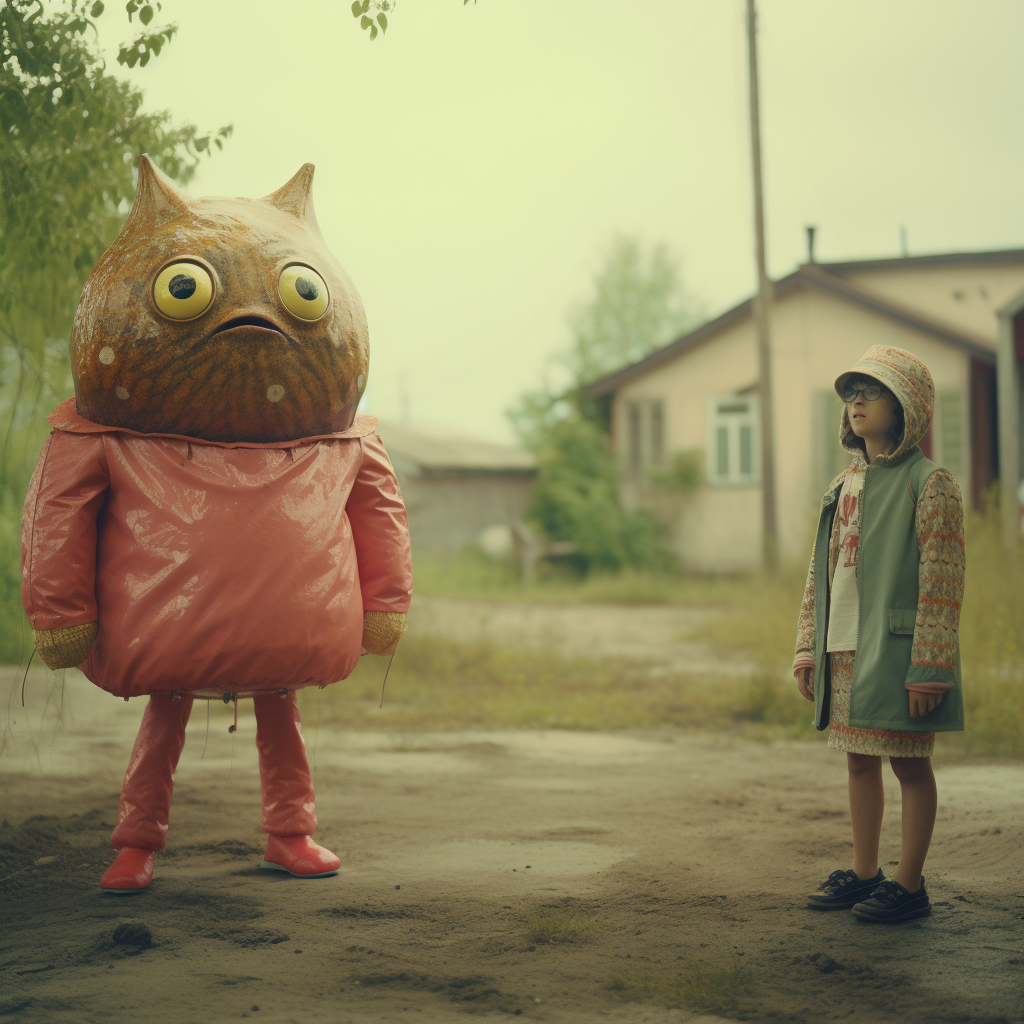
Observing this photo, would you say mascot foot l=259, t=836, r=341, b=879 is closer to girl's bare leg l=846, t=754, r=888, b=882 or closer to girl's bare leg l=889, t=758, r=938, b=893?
girl's bare leg l=846, t=754, r=888, b=882

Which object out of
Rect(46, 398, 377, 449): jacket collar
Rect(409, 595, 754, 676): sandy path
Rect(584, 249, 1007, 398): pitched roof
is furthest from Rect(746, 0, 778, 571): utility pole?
Rect(46, 398, 377, 449): jacket collar

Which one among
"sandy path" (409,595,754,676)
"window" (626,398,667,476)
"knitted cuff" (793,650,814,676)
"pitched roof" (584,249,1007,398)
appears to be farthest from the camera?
"window" (626,398,667,476)

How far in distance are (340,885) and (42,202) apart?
2.87 m

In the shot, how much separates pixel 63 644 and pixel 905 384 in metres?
2.72

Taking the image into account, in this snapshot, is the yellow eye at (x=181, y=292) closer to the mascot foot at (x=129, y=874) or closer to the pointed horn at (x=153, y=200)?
the pointed horn at (x=153, y=200)

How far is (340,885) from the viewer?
382 centimetres

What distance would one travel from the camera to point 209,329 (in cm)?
331

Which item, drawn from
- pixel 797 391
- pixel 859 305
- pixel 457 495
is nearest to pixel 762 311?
pixel 859 305

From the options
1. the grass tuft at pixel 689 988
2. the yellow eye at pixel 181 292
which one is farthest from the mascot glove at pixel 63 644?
the grass tuft at pixel 689 988

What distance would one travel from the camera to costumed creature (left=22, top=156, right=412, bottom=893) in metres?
3.27

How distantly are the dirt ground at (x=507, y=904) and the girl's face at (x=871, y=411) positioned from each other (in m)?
1.54

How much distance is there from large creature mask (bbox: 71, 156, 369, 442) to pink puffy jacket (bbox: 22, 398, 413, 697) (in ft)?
0.34

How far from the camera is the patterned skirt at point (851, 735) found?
3.35 meters

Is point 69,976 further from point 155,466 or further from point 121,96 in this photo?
point 121,96
